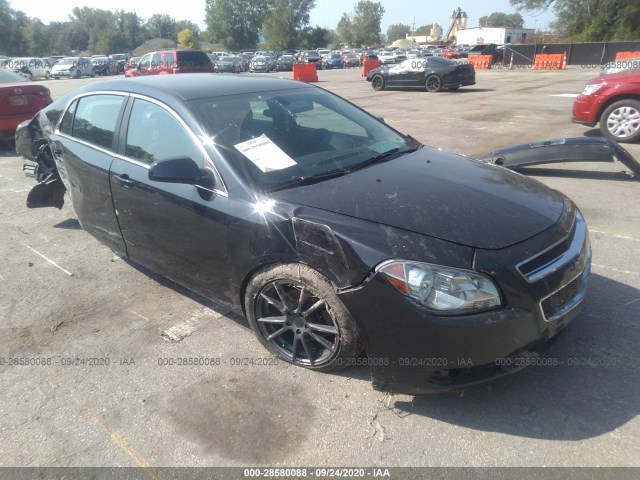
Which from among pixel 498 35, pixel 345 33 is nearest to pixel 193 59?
pixel 498 35

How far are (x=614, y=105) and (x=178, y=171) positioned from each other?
835 cm

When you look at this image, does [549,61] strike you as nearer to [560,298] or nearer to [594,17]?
[594,17]

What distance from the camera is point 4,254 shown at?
16.5 feet

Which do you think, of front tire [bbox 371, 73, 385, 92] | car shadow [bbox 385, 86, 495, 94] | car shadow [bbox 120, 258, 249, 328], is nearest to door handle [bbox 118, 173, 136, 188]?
car shadow [bbox 120, 258, 249, 328]

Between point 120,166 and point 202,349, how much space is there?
153cm

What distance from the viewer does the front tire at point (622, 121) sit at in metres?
8.62

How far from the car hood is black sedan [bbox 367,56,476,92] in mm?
17192

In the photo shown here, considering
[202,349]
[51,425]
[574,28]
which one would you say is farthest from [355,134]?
[574,28]

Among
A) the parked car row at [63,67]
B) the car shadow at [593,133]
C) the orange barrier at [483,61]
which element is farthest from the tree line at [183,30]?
the car shadow at [593,133]

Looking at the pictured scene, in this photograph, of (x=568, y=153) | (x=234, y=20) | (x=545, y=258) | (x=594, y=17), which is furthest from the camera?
(x=234, y=20)

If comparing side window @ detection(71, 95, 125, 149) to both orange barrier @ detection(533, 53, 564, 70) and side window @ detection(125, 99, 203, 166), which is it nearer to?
side window @ detection(125, 99, 203, 166)

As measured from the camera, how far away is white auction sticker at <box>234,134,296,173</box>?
3.21m

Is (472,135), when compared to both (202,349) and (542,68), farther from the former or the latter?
(542,68)

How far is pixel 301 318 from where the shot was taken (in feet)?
9.71
